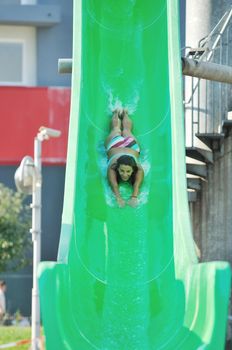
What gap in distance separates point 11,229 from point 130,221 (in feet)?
38.7

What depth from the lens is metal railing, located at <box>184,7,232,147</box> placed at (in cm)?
2195

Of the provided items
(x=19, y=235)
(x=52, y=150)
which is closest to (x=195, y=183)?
(x=19, y=235)

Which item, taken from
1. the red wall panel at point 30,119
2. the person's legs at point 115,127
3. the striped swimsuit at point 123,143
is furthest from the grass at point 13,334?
the red wall panel at point 30,119

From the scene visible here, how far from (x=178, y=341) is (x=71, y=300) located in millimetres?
1346

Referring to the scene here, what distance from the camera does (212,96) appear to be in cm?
2217

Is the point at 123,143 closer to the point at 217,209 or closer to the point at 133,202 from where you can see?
the point at 133,202

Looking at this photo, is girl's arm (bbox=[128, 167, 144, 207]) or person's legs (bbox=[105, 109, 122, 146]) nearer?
girl's arm (bbox=[128, 167, 144, 207])

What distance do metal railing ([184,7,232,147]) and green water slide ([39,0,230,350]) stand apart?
4.25 ft

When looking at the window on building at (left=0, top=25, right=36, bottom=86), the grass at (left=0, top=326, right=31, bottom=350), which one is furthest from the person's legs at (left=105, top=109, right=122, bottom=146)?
the window on building at (left=0, top=25, right=36, bottom=86)

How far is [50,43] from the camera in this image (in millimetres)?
33688

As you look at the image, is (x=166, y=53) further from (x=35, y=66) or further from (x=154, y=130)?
(x=35, y=66)

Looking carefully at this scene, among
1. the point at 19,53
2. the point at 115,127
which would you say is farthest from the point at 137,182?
the point at 19,53

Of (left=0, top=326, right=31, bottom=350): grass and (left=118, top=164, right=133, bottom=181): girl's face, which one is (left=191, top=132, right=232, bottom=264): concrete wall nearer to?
(left=0, top=326, right=31, bottom=350): grass


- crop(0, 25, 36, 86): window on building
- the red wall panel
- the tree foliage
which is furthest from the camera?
crop(0, 25, 36, 86): window on building
